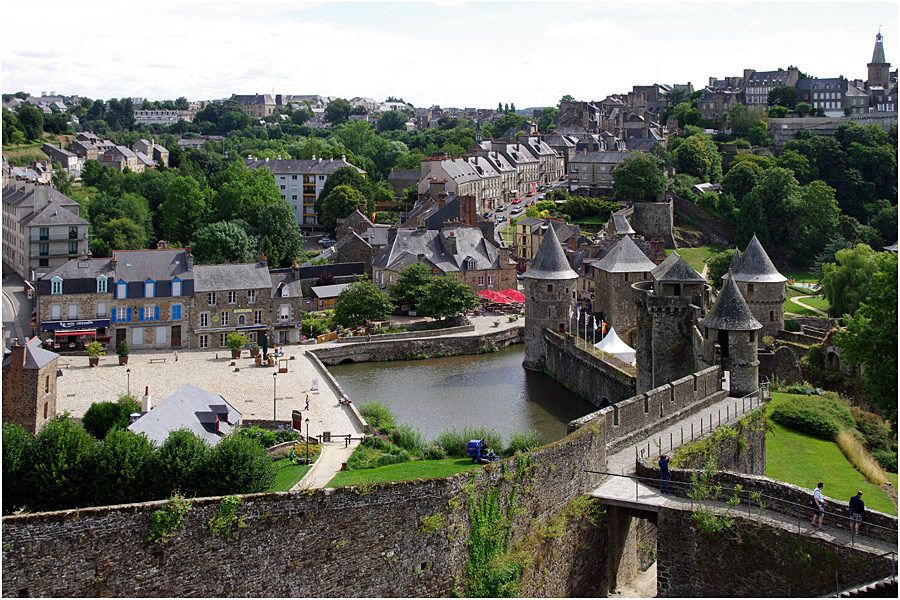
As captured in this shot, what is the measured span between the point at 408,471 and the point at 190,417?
8.17 meters

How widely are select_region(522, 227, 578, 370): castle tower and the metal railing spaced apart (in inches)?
962

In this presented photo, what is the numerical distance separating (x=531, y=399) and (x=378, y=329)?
12.2 m

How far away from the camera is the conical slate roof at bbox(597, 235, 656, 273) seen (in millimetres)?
47406

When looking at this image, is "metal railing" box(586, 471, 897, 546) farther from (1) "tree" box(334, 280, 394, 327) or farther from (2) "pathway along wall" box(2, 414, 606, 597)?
(1) "tree" box(334, 280, 394, 327)

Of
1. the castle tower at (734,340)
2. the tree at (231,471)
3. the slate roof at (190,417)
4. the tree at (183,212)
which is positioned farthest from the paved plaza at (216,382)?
the tree at (183,212)

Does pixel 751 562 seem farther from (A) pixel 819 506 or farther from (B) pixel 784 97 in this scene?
(B) pixel 784 97

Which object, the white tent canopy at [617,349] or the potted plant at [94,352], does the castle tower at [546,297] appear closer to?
the white tent canopy at [617,349]

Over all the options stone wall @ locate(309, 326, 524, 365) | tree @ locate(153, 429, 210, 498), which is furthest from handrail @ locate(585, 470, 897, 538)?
stone wall @ locate(309, 326, 524, 365)

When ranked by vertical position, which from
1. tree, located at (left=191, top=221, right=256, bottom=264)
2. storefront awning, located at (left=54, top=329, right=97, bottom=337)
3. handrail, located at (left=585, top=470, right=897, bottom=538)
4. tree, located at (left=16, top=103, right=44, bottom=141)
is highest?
tree, located at (left=16, top=103, right=44, bottom=141)

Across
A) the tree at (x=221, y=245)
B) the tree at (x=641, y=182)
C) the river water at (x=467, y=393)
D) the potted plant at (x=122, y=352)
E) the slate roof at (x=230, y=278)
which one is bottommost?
the river water at (x=467, y=393)

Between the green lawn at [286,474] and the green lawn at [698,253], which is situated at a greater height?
the green lawn at [698,253]

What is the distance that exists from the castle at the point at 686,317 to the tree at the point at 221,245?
76.2ft

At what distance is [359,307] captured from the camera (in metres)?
50.7

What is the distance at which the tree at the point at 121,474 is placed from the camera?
18.3 metres
